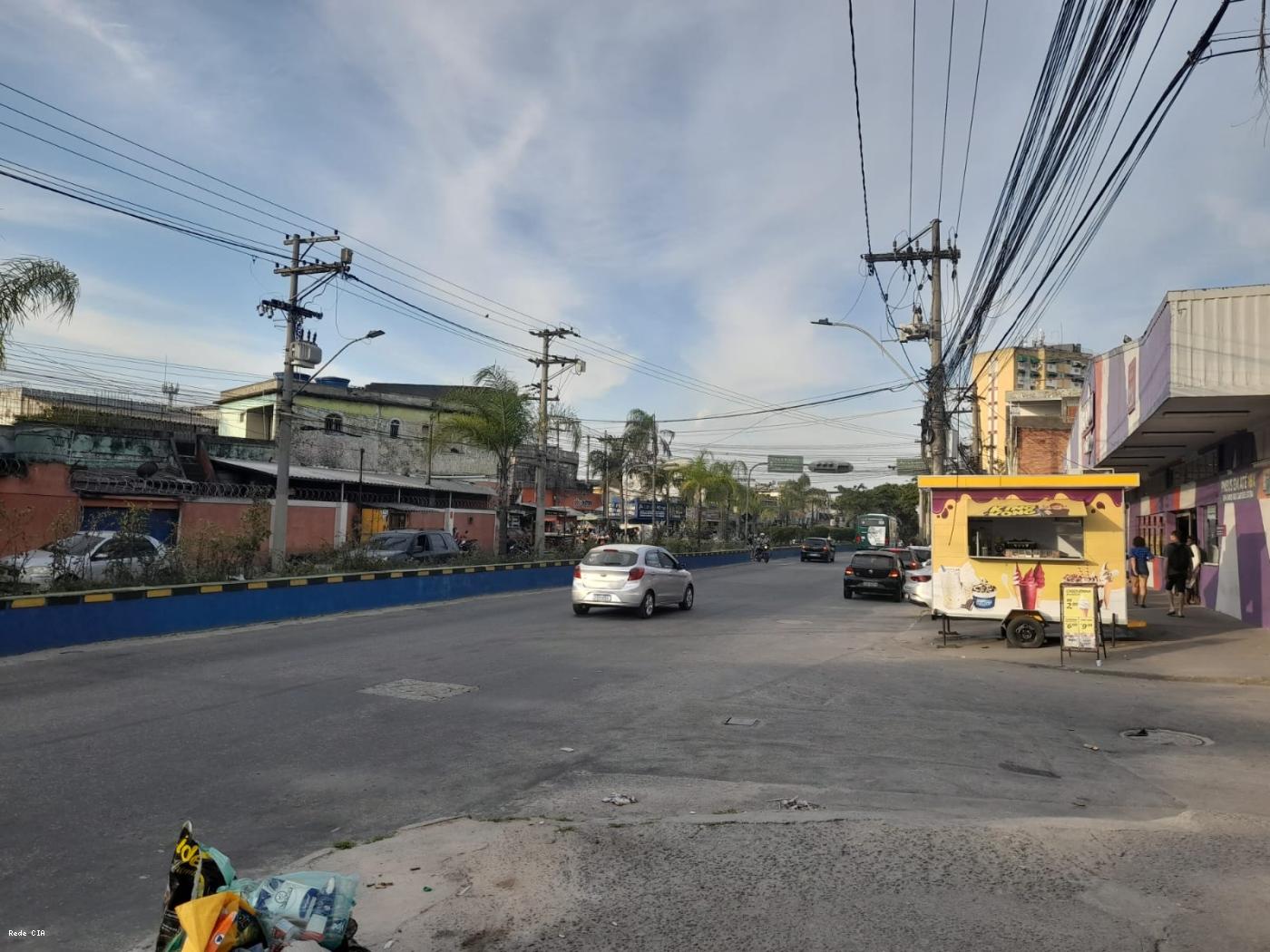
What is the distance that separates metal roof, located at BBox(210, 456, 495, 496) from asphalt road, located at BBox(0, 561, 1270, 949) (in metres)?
20.4

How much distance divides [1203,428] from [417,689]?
1471cm

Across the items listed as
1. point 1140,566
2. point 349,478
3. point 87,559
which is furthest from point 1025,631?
point 349,478

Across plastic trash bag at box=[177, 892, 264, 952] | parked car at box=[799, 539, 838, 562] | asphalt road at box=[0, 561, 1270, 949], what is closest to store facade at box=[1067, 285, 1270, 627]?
asphalt road at box=[0, 561, 1270, 949]

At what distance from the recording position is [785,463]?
59906 mm

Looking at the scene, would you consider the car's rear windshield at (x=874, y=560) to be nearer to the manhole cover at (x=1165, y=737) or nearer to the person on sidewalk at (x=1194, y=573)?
the person on sidewalk at (x=1194, y=573)

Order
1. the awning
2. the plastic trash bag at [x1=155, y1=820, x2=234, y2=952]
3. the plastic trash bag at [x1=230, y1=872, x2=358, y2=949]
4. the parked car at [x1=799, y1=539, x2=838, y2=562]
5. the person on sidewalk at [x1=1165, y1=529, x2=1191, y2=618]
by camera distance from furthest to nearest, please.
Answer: the parked car at [x1=799, y1=539, x2=838, y2=562] → the person on sidewalk at [x1=1165, y1=529, x2=1191, y2=618] → the awning → the plastic trash bag at [x1=230, y1=872, x2=358, y2=949] → the plastic trash bag at [x1=155, y1=820, x2=234, y2=952]

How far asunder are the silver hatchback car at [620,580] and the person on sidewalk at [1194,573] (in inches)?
426

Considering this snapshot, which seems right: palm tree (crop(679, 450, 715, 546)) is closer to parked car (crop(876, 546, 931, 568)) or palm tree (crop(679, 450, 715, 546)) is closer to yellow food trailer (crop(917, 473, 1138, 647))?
parked car (crop(876, 546, 931, 568))

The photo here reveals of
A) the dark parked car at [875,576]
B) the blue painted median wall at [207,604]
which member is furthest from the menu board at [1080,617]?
the blue painted median wall at [207,604]

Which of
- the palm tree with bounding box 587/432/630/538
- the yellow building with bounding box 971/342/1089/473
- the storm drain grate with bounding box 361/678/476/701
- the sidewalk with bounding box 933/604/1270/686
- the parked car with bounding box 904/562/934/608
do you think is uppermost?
the yellow building with bounding box 971/342/1089/473

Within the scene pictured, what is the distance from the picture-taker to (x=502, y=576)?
2459cm

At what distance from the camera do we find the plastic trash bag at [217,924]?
3029mm

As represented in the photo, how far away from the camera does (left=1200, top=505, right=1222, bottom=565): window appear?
60.7 ft

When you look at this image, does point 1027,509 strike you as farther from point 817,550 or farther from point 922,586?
point 817,550
